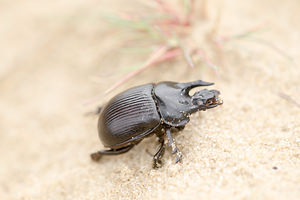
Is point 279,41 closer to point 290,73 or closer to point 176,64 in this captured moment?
point 290,73

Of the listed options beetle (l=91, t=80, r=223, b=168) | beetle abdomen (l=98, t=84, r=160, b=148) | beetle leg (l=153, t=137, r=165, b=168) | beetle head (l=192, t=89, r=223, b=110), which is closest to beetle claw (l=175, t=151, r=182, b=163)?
beetle (l=91, t=80, r=223, b=168)

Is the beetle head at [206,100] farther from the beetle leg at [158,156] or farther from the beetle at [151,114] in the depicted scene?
the beetle leg at [158,156]

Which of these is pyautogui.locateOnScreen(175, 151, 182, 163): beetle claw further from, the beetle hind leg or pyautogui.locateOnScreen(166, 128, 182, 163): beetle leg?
the beetle hind leg

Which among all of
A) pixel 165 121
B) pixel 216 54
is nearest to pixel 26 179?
pixel 165 121

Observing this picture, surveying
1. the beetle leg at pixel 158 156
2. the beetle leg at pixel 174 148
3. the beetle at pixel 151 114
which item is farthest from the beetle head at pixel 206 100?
the beetle leg at pixel 158 156

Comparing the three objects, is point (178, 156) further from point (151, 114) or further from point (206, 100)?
point (206, 100)

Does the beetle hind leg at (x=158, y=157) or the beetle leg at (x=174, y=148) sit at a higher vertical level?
the beetle leg at (x=174, y=148)

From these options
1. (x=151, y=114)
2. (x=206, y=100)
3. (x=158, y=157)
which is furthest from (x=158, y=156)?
(x=206, y=100)
